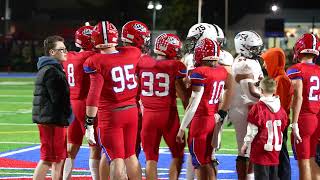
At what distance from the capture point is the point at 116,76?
6.89 meters

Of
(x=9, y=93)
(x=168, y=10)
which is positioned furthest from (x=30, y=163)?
(x=168, y=10)

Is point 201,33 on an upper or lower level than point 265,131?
upper

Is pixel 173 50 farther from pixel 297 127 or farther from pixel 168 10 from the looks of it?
pixel 168 10

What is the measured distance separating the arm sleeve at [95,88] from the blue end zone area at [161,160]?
251 cm

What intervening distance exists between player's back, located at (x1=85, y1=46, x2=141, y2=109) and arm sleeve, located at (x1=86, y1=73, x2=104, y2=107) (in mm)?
58

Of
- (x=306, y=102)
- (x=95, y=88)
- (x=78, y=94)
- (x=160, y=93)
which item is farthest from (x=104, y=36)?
(x=306, y=102)

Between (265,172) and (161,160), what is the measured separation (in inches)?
146

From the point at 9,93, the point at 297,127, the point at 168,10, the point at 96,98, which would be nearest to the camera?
the point at 96,98

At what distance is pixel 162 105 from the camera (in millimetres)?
7414

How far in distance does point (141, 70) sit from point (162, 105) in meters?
0.47

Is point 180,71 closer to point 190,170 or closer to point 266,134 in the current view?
point 266,134

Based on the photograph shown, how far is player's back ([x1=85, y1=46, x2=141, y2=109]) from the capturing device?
683 centimetres

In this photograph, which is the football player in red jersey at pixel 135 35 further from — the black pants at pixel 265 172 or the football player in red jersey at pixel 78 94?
the black pants at pixel 265 172

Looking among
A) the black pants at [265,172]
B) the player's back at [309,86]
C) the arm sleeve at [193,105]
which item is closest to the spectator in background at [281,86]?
the player's back at [309,86]
